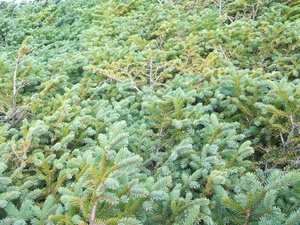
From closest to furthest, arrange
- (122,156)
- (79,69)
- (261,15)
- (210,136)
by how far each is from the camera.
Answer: (122,156) → (210,136) → (79,69) → (261,15)

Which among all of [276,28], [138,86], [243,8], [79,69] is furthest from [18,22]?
[276,28]

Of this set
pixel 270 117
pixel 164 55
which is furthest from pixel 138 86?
pixel 270 117

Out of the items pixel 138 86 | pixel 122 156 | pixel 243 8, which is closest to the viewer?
pixel 122 156

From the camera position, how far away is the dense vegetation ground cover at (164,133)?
1.71m

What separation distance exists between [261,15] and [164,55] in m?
2.46

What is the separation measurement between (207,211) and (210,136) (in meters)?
0.89

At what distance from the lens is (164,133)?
111 inches

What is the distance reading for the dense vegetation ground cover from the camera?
171cm

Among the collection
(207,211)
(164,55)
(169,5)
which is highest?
(169,5)

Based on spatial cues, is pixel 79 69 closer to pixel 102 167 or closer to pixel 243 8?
pixel 102 167

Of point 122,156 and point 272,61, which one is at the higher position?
point 122,156

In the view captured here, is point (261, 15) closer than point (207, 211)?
No

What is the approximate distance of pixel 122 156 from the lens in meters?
1.69

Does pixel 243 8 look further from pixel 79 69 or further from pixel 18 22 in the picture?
pixel 18 22
